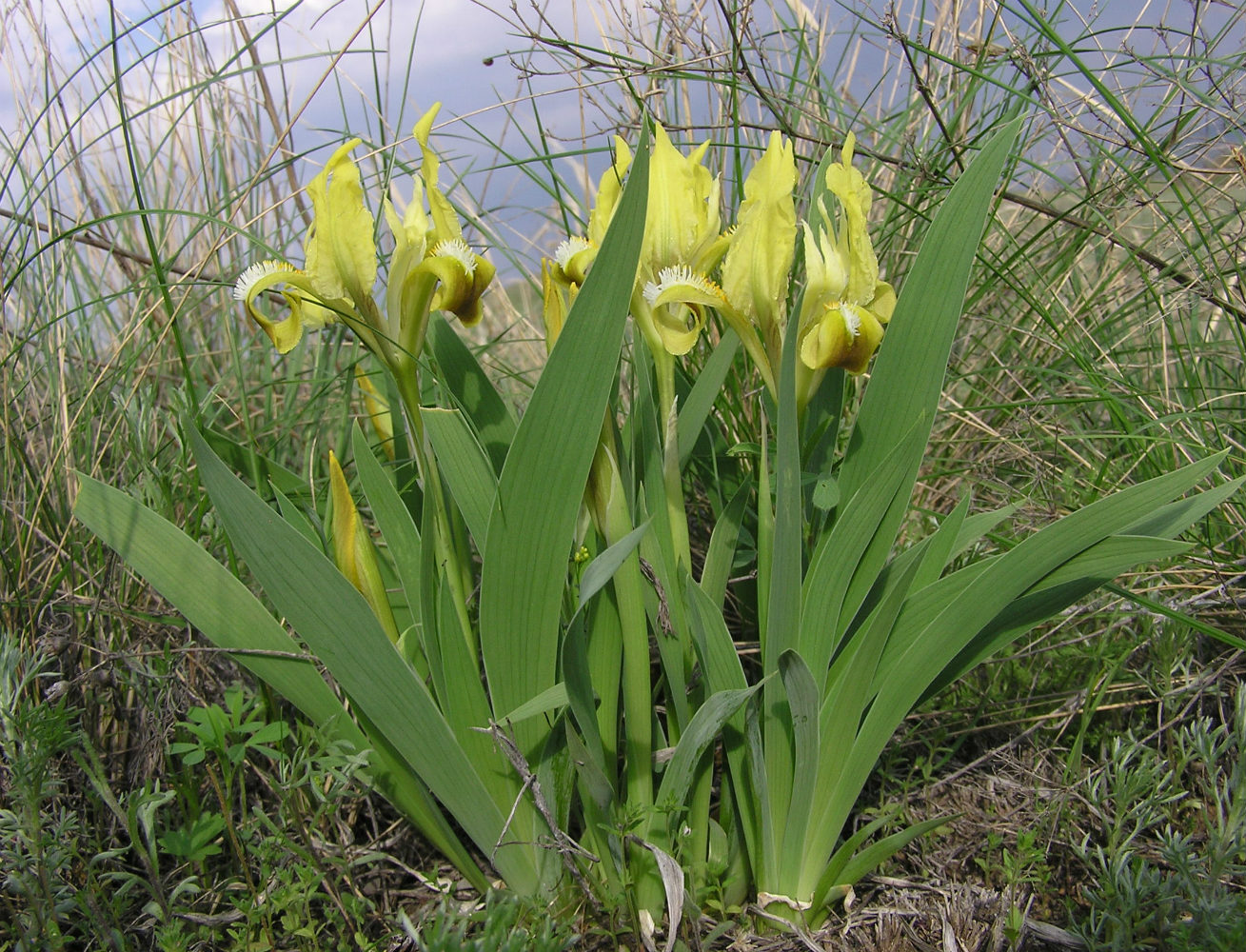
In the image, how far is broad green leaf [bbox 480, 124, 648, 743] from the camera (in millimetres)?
978

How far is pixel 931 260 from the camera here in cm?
119

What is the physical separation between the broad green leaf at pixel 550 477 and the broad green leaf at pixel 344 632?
97 mm

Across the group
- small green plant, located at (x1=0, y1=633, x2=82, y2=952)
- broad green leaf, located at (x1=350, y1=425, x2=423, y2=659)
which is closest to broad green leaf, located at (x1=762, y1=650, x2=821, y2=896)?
broad green leaf, located at (x1=350, y1=425, x2=423, y2=659)

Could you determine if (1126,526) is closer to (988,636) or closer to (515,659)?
(988,636)

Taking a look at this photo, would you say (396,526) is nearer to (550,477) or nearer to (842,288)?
(550,477)

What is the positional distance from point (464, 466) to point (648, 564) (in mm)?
268

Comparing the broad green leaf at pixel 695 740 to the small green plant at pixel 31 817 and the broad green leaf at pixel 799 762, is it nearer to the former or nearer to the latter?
the broad green leaf at pixel 799 762

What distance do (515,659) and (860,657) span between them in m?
0.42

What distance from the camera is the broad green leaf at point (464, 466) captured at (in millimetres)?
1123

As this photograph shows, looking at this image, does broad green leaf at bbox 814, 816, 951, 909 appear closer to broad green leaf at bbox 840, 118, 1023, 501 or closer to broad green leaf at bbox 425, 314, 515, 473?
broad green leaf at bbox 840, 118, 1023, 501

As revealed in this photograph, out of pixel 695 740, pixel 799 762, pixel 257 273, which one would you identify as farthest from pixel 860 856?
pixel 257 273

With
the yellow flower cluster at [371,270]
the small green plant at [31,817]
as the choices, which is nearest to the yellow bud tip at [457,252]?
the yellow flower cluster at [371,270]

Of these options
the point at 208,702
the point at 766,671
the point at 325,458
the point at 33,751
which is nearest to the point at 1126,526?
the point at 766,671

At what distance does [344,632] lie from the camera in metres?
1.09
